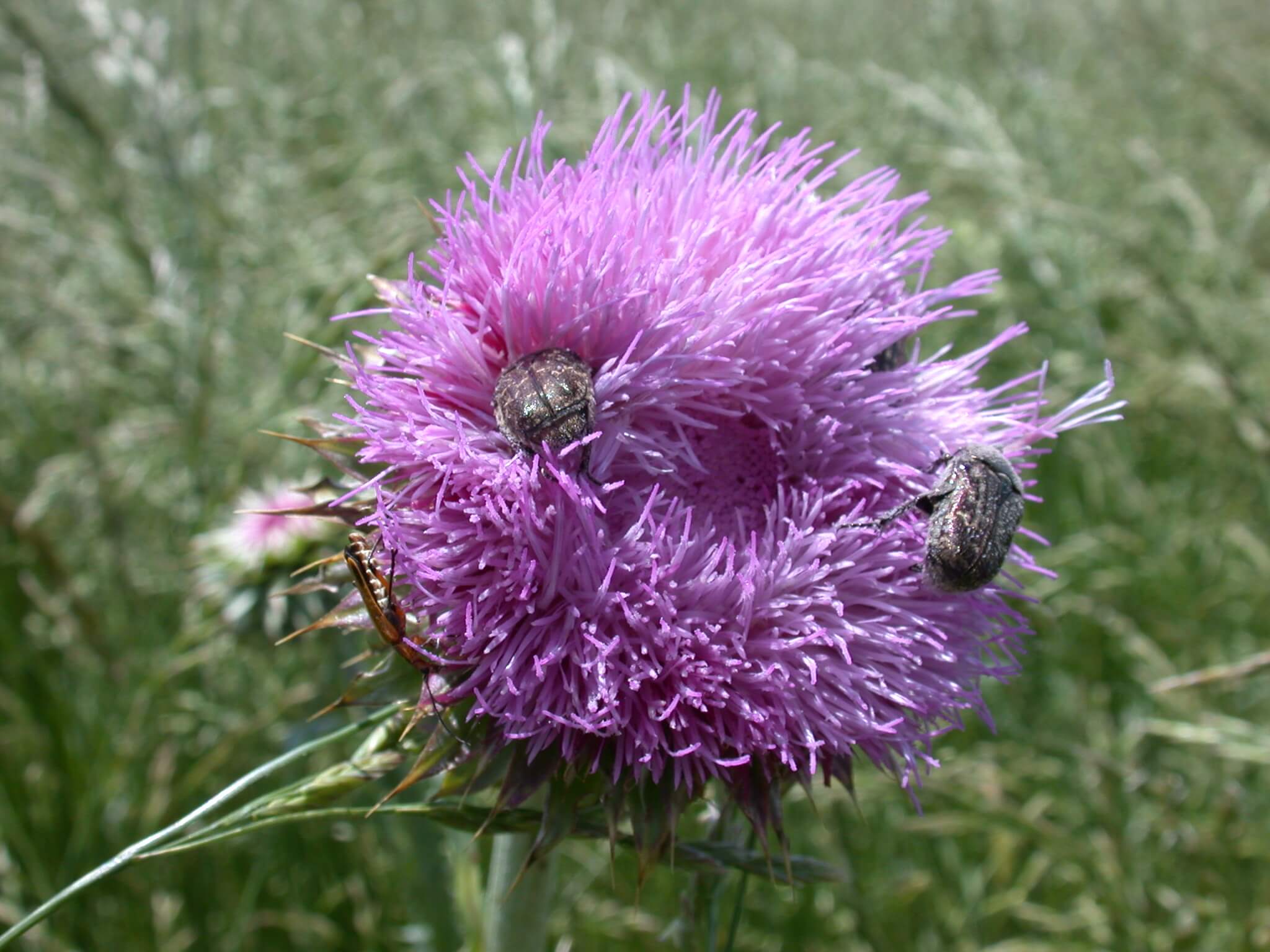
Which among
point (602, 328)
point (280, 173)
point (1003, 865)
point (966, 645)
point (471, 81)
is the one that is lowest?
point (1003, 865)

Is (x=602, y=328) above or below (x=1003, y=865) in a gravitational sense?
above

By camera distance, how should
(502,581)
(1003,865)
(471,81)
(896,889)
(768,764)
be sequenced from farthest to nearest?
1. (471,81)
2. (1003,865)
3. (896,889)
4. (768,764)
5. (502,581)

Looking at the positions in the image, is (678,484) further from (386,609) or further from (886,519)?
(386,609)

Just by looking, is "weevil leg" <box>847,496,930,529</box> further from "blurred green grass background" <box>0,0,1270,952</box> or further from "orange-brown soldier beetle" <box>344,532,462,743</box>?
"blurred green grass background" <box>0,0,1270,952</box>

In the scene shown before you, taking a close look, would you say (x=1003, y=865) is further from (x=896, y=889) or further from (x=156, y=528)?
(x=156, y=528)

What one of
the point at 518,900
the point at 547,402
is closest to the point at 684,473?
the point at 547,402

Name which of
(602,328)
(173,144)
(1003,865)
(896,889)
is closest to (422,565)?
(602,328)
